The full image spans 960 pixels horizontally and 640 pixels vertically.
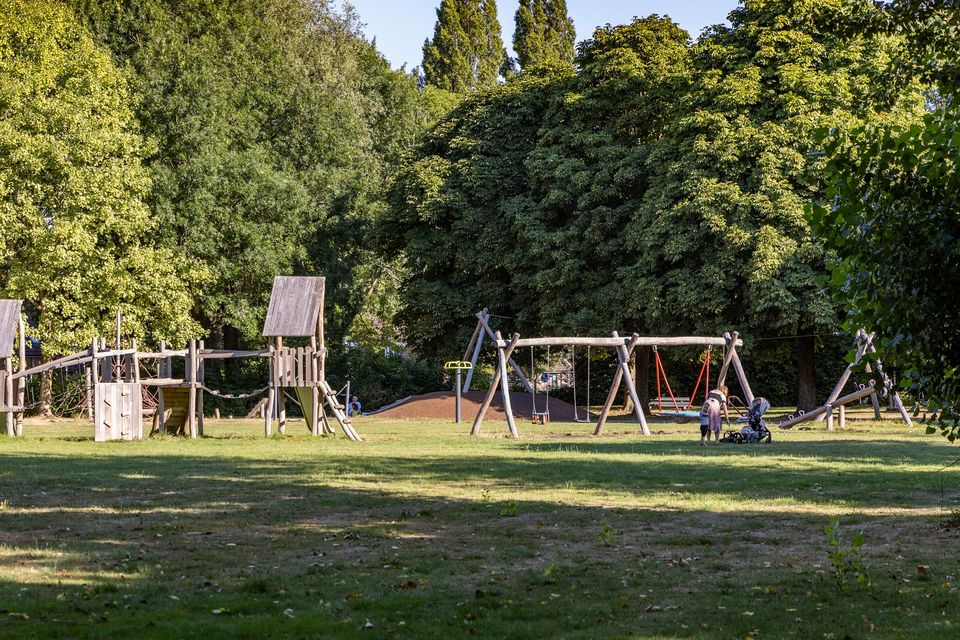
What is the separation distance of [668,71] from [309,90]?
1683cm

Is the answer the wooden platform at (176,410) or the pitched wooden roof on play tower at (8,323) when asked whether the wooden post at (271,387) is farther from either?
the pitched wooden roof on play tower at (8,323)

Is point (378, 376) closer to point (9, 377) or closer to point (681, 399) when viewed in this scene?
point (681, 399)

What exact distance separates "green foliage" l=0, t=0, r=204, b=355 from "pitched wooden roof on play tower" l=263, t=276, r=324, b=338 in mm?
13230

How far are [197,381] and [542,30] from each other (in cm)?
6247

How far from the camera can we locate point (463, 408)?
42.8 meters

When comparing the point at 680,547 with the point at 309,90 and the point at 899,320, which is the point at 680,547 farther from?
the point at 309,90

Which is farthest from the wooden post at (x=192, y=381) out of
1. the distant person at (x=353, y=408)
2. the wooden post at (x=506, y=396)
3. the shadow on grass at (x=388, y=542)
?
the distant person at (x=353, y=408)

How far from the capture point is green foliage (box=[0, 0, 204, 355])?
41250mm

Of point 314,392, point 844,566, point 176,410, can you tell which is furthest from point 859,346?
point 176,410

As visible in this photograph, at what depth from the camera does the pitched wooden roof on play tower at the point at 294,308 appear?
99.1ft

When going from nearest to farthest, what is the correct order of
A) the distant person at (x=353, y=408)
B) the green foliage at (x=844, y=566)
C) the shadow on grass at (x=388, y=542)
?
the shadow on grass at (x=388, y=542), the green foliage at (x=844, y=566), the distant person at (x=353, y=408)

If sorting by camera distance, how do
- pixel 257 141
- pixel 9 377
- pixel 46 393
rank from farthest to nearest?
pixel 257 141 < pixel 46 393 < pixel 9 377

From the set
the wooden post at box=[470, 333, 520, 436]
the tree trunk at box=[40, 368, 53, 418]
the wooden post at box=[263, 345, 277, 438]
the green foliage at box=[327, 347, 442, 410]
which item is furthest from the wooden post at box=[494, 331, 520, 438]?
the tree trunk at box=[40, 368, 53, 418]

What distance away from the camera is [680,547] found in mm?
11266
